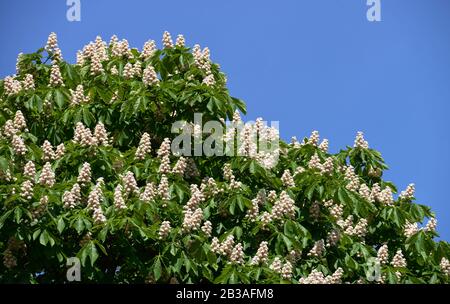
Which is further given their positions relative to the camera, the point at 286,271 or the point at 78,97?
the point at 78,97

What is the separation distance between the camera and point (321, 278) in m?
17.2

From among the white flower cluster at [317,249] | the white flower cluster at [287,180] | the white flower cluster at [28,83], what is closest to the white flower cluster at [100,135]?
the white flower cluster at [28,83]

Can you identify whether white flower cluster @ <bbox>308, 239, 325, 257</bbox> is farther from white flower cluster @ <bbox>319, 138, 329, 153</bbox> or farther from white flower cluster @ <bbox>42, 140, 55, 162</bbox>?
white flower cluster @ <bbox>42, 140, 55, 162</bbox>

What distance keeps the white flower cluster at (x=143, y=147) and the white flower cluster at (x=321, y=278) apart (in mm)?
2984

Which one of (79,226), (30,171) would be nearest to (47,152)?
(30,171)

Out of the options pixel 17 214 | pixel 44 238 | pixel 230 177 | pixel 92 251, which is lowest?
pixel 92 251

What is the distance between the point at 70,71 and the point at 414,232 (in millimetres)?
5787

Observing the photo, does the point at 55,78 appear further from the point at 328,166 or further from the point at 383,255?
the point at 383,255

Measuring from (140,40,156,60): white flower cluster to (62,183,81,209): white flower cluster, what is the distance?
4220 mm

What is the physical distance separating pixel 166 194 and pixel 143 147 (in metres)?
1.22

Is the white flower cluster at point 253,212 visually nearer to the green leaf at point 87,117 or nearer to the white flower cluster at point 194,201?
the white flower cluster at point 194,201

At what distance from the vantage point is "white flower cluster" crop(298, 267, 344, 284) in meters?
17.1
